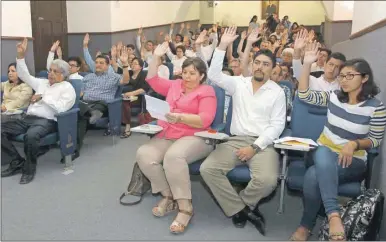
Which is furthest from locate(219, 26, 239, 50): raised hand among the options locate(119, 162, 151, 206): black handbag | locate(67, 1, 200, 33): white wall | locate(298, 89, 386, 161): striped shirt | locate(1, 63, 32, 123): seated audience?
locate(67, 1, 200, 33): white wall

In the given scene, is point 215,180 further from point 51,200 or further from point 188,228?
point 51,200

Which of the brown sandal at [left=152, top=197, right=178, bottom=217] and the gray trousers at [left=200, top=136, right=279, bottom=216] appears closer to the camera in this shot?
the gray trousers at [left=200, top=136, right=279, bottom=216]

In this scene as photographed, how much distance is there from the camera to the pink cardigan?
275cm

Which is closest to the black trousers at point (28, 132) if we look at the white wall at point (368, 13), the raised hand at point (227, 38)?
the raised hand at point (227, 38)

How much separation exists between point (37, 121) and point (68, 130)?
10.9 inches

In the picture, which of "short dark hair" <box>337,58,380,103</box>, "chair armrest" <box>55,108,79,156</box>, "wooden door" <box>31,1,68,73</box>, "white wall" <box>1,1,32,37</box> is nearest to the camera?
"short dark hair" <box>337,58,380,103</box>

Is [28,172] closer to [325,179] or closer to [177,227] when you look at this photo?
[177,227]

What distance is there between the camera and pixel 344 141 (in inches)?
94.3

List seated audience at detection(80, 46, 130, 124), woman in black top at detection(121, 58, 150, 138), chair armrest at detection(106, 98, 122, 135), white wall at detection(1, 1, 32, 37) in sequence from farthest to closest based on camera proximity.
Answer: white wall at detection(1, 1, 32, 37) → woman in black top at detection(121, 58, 150, 138) → seated audience at detection(80, 46, 130, 124) → chair armrest at detection(106, 98, 122, 135)

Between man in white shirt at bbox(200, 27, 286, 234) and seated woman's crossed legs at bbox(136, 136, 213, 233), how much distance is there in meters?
0.13

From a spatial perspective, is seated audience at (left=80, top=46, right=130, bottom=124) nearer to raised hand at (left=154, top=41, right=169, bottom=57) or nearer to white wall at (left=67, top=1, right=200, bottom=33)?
raised hand at (left=154, top=41, right=169, bottom=57)

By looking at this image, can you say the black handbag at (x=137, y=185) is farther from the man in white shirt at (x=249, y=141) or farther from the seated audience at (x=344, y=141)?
the seated audience at (x=344, y=141)

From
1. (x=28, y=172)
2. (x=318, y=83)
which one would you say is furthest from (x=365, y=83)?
(x=28, y=172)

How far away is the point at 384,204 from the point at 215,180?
3.34 ft
